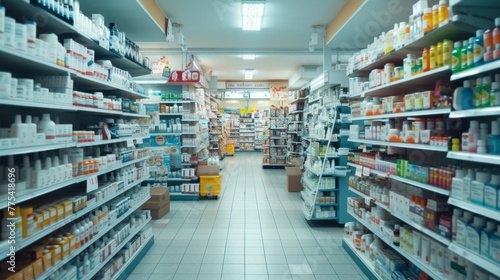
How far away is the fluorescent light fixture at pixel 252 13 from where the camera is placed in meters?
5.37

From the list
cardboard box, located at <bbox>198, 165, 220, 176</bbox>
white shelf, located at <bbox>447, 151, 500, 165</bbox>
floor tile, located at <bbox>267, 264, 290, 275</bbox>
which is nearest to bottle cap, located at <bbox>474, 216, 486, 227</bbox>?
white shelf, located at <bbox>447, 151, 500, 165</bbox>

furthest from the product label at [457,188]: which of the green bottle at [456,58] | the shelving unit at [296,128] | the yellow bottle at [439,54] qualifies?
the shelving unit at [296,128]

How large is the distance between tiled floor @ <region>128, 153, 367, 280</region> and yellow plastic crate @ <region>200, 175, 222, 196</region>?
0.25m

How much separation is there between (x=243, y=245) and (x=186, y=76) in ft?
15.6

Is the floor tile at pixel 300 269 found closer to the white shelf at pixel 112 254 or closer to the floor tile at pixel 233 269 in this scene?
the floor tile at pixel 233 269

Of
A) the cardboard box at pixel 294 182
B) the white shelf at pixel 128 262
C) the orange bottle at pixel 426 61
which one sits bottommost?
the white shelf at pixel 128 262

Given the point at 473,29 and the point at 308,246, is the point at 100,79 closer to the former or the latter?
the point at 473,29

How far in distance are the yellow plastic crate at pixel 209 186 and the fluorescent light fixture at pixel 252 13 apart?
393cm

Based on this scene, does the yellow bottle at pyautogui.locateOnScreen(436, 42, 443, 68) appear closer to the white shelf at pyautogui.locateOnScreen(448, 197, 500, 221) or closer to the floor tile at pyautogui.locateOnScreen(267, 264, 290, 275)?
the white shelf at pyautogui.locateOnScreen(448, 197, 500, 221)

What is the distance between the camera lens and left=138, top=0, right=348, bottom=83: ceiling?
5.72 m

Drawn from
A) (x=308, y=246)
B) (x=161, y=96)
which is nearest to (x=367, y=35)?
(x=308, y=246)

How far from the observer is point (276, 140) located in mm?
14383

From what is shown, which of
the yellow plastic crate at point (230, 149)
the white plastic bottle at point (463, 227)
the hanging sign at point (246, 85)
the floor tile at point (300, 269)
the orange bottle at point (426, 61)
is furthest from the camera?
the yellow plastic crate at point (230, 149)

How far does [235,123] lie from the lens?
21.7m
